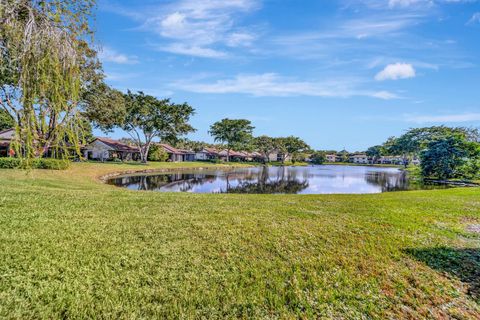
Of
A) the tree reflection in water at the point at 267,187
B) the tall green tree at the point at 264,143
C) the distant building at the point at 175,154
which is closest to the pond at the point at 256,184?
the tree reflection in water at the point at 267,187

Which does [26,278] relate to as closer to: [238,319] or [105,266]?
[105,266]

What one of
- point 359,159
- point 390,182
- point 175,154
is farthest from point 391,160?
point 390,182

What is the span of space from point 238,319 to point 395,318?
6.97 feet

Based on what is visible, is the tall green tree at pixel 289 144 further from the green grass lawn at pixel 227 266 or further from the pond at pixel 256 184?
the green grass lawn at pixel 227 266

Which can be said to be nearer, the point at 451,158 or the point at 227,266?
the point at 227,266

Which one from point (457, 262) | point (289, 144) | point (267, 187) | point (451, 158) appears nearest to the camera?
point (457, 262)

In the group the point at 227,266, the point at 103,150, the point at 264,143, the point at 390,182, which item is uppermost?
the point at 264,143

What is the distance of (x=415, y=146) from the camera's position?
7462cm

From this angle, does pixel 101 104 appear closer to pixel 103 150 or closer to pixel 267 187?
pixel 267 187

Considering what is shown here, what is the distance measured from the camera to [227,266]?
4.60 m

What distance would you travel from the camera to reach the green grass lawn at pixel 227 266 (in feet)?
11.9

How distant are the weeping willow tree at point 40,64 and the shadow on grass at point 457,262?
6.53m

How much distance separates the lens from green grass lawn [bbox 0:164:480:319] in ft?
11.9

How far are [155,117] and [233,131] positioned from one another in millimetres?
26816
